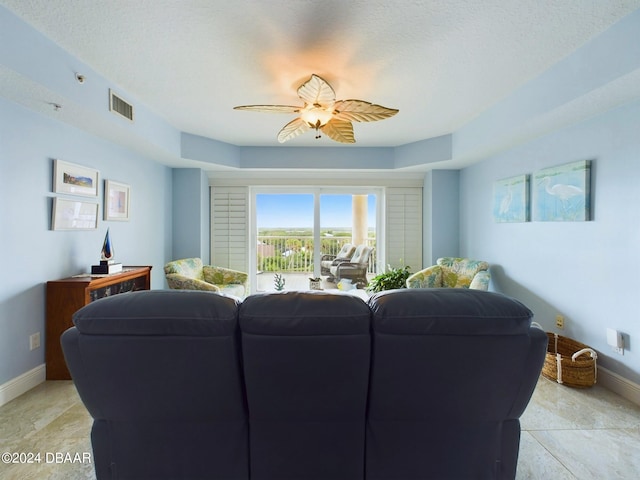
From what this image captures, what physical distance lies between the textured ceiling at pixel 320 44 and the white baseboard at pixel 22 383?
2.38 m

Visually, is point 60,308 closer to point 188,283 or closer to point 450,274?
point 188,283

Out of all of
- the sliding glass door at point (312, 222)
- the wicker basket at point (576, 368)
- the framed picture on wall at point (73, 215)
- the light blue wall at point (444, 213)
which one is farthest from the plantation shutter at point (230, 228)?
the wicker basket at point (576, 368)

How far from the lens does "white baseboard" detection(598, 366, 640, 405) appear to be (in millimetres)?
2166

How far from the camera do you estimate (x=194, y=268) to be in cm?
411

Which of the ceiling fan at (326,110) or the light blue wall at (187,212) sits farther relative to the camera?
the light blue wall at (187,212)

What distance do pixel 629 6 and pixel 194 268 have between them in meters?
4.51

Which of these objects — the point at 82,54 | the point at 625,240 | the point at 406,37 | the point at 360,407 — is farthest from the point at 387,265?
the point at 82,54

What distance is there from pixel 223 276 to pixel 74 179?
2.05 meters

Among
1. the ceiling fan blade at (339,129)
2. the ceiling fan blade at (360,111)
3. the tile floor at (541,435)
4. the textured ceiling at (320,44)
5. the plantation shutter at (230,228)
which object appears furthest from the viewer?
the plantation shutter at (230,228)

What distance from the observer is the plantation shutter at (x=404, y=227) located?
4.82m

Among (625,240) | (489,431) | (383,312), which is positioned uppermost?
(625,240)

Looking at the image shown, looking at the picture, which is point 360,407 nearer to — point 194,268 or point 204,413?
point 204,413

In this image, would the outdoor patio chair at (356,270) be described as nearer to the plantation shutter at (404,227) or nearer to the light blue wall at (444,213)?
the plantation shutter at (404,227)

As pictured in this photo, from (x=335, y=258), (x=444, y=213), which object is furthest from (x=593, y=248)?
(x=335, y=258)
